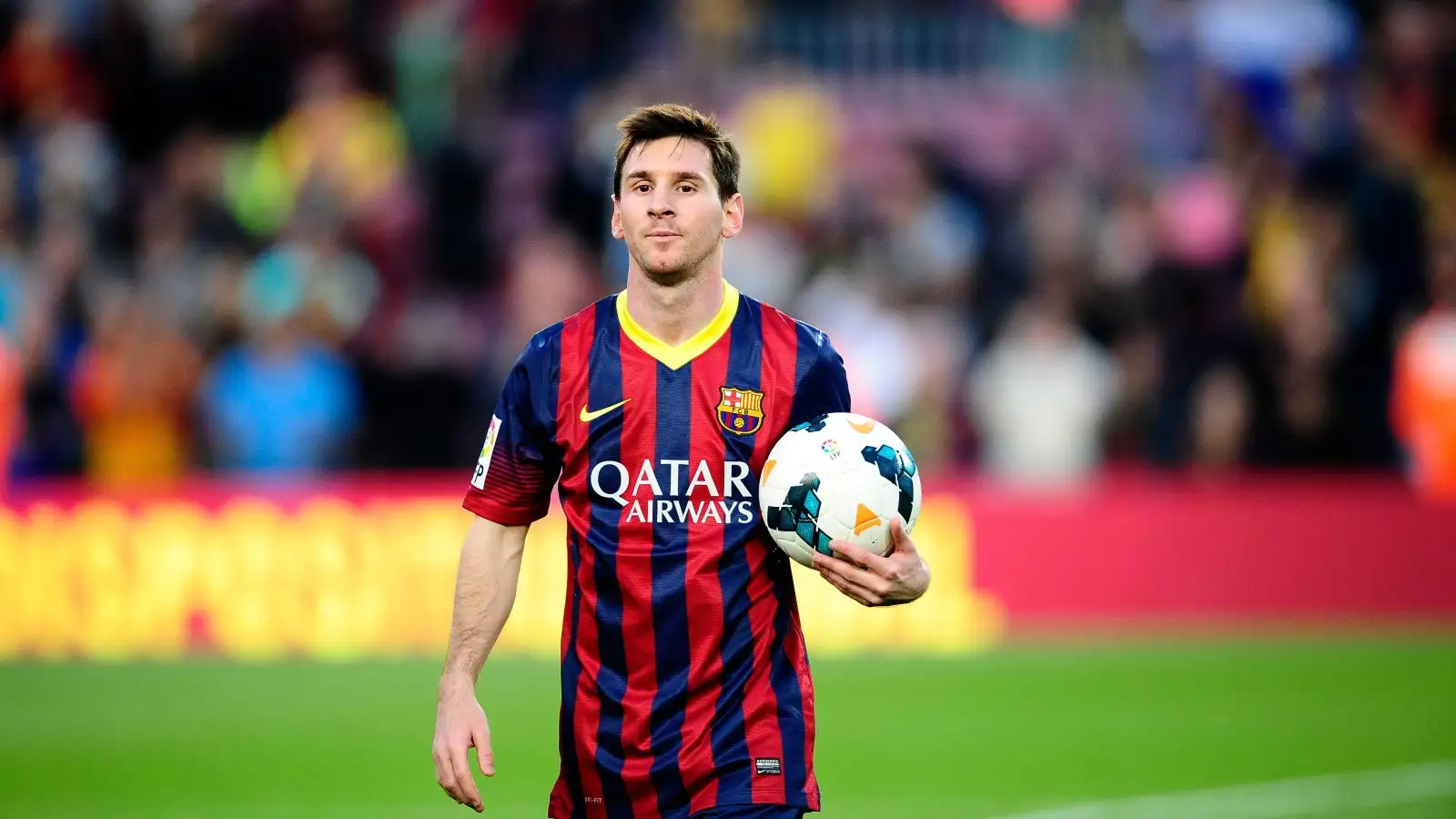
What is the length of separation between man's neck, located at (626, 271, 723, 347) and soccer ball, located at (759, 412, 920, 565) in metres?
0.37

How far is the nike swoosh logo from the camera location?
495 centimetres

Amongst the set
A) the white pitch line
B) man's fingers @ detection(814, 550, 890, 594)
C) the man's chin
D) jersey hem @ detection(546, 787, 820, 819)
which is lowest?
the white pitch line

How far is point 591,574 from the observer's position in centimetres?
489

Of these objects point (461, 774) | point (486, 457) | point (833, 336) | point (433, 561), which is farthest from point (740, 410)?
point (833, 336)

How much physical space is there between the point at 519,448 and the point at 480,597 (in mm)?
383

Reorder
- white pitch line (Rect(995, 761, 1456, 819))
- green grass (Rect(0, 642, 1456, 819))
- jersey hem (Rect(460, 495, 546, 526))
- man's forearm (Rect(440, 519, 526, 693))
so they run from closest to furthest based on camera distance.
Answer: man's forearm (Rect(440, 519, 526, 693)) < jersey hem (Rect(460, 495, 546, 526)) < white pitch line (Rect(995, 761, 1456, 819)) < green grass (Rect(0, 642, 1456, 819))

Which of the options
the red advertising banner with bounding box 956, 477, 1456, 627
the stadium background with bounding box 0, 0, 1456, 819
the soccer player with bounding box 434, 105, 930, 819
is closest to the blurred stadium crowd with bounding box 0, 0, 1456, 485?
the stadium background with bounding box 0, 0, 1456, 819

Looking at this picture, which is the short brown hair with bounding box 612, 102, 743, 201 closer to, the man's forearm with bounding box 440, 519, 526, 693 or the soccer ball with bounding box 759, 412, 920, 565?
the soccer ball with bounding box 759, 412, 920, 565

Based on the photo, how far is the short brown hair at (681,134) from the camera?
15.9 ft

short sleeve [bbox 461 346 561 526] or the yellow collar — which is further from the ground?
the yellow collar

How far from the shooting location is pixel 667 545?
4.86 meters

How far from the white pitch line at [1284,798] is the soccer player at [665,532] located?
4.03m

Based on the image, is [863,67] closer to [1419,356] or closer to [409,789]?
[1419,356]

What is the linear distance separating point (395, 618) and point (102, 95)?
582 centimetres
